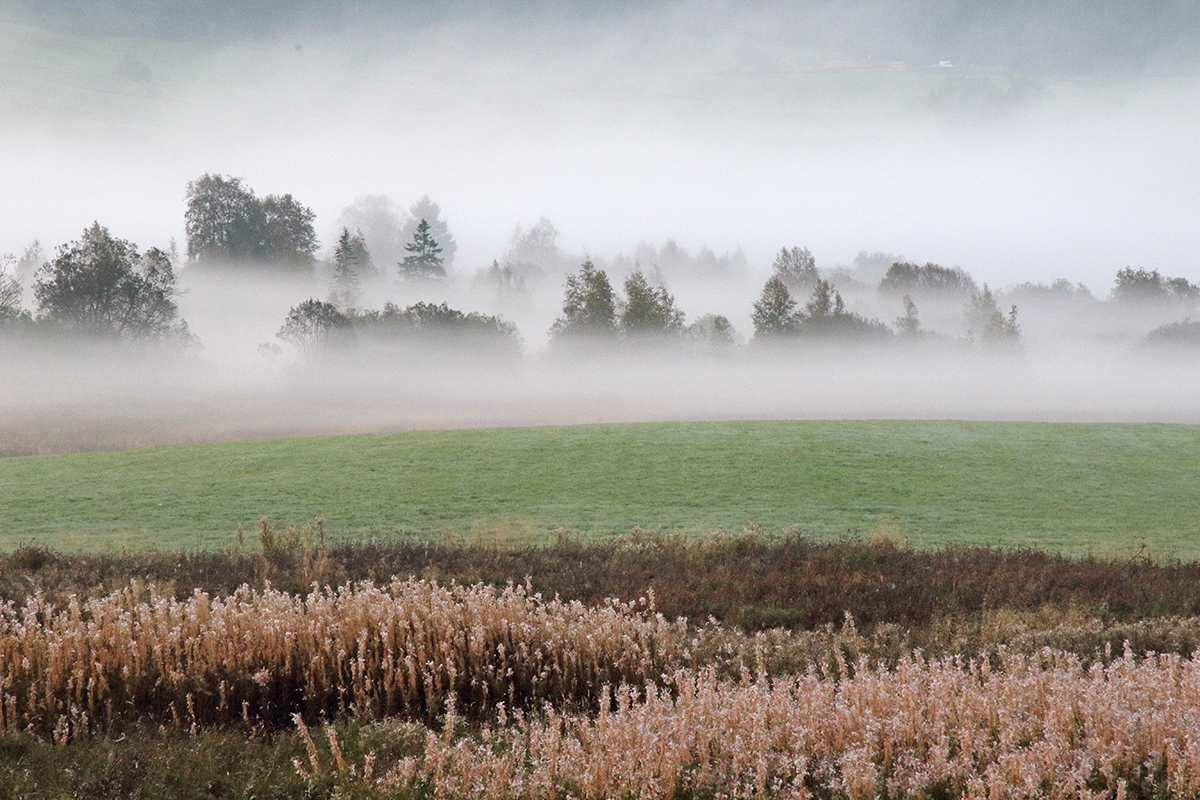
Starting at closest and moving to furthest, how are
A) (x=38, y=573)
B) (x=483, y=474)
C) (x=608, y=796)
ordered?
(x=608, y=796)
(x=38, y=573)
(x=483, y=474)

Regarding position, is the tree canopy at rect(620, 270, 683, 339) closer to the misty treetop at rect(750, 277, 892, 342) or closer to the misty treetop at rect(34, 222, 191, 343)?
the misty treetop at rect(750, 277, 892, 342)

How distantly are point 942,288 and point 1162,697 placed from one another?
335 feet

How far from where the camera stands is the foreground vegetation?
210 inches

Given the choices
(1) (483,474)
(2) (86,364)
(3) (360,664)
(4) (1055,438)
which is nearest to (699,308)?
(2) (86,364)

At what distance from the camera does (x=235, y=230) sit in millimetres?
79062

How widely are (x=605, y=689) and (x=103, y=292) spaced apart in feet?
182

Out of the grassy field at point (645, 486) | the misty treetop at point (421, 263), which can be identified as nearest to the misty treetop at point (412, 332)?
the misty treetop at point (421, 263)

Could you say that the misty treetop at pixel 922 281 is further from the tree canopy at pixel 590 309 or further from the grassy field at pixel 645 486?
the grassy field at pixel 645 486

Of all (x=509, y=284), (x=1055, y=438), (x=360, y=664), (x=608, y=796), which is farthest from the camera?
(x=509, y=284)

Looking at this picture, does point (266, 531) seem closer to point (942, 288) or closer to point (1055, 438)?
point (1055, 438)

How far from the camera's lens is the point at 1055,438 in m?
32.0

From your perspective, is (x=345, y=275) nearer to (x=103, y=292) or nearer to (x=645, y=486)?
(x=103, y=292)

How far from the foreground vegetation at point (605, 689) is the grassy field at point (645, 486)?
5.41 m

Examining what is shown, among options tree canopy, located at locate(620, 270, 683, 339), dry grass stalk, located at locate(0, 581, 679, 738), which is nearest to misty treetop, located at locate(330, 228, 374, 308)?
tree canopy, located at locate(620, 270, 683, 339)
